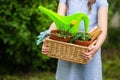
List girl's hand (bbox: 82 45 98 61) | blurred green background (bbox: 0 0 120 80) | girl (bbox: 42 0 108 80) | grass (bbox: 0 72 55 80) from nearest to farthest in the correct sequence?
girl's hand (bbox: 82 45 98 61) → girl (bbox: 42 0 108 80) → blurred green background (bbox: 0 0 120 80) → grass (bbox: 0 72 55 80)

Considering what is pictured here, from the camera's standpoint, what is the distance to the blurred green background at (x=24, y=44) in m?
4.90

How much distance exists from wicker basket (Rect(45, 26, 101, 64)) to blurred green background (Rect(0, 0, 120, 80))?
193cm

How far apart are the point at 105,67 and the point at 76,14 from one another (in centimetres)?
314

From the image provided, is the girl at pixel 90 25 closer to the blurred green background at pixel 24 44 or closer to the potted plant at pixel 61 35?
the potted plant at pixel 61 35

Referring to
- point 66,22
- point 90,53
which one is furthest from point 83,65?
point 66,22

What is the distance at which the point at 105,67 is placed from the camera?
5.98m

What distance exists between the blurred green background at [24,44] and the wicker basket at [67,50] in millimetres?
1929

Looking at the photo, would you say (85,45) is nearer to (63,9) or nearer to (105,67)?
(63,9)

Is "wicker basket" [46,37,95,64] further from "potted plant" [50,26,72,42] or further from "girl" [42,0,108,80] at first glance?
"girl" [42,0,108,80]

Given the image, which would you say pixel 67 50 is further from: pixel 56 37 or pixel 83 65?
pixel 83 65

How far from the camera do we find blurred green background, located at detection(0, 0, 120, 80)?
4.90 metres

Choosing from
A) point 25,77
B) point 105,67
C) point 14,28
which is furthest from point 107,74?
point 14,28

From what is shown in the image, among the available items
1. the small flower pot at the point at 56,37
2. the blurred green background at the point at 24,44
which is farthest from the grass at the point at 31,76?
the small flower pot at the point at 56,37

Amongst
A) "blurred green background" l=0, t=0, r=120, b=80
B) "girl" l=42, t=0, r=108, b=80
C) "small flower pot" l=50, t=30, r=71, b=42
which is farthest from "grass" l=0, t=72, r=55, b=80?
"small flower pot" l=50, t=30, r=71, b=42
